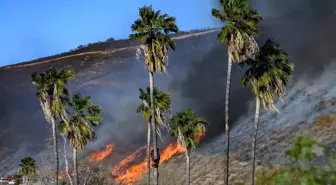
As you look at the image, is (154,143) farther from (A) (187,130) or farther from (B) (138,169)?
(B) (138,169)

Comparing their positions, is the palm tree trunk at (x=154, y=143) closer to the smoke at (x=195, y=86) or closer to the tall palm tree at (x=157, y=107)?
the tall palm tree at (x=157, y=107)

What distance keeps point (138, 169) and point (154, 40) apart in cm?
5211

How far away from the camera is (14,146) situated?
13088cm

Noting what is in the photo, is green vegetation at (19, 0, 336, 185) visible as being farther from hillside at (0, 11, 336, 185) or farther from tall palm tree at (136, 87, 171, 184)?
hillside at (0, 11, 336, 185)

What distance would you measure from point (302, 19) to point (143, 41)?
88.4 m

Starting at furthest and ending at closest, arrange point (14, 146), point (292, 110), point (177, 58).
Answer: point (177, 58) → point (14, 146) → point (292, 110)

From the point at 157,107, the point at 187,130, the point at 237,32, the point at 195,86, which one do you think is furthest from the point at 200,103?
the point at 237,32

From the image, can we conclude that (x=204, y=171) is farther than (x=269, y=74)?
Yes

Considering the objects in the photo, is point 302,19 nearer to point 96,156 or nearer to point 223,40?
point 96,156

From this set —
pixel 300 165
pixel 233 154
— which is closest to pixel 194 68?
pixel 233 154

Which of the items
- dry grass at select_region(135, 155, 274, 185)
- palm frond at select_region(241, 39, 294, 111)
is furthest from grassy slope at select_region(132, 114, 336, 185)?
palm frond at select_region(241, 39, 294, 111)

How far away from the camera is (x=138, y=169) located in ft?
306

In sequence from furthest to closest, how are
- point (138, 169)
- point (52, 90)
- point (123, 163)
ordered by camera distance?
point (123, 163)
point (138, 169)
point (52, 90)

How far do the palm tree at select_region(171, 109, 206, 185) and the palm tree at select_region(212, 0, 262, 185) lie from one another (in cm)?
870
